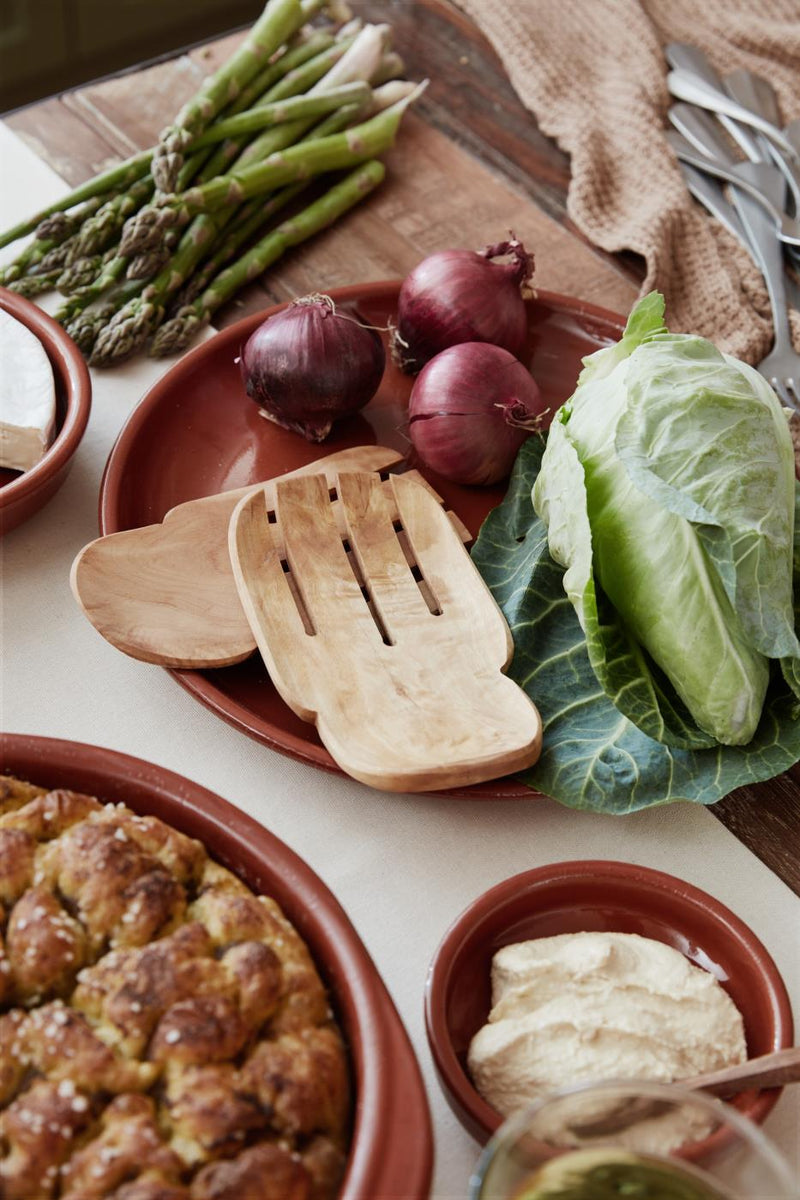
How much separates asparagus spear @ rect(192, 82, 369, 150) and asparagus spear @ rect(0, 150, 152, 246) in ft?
0.38

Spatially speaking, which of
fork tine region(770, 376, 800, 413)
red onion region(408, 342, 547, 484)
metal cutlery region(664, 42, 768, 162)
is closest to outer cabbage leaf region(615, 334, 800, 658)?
red onion region(408, 342, 547, 484)

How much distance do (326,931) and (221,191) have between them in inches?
61.1

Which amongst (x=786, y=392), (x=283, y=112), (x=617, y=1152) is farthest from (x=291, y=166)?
(x=617, y=1152)

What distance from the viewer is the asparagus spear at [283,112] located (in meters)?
2.24

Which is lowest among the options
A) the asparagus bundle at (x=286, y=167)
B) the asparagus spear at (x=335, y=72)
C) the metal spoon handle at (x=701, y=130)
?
the metal spoon handle at (x=701, y=130)

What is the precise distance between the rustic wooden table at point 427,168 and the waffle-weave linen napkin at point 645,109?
5 cm

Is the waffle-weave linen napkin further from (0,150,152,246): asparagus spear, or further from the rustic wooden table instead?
(0,150,152,246): asparagus spear

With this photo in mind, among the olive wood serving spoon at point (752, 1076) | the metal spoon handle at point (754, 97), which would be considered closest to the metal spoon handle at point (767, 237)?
the metal spoon handle at point (754, 97)

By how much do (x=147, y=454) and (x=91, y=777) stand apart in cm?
74

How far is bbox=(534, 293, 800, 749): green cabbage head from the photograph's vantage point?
1396 millimetres

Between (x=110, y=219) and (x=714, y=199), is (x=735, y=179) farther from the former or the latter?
(x=110, y=219)

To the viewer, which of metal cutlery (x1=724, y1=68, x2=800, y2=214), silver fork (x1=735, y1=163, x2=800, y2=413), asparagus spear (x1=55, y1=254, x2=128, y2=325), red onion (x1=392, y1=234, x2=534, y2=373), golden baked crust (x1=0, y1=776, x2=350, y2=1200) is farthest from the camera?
metal cutlery (x1=724, y1=68, x2=800, y2=214)

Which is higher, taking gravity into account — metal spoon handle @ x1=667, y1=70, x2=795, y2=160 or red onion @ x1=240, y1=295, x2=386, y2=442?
metal spoon handle @ x1=667, y1=70, x2=795, y2=160

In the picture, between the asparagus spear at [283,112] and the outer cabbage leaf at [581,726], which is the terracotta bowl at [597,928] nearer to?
the outer cabbage leaf at [581,726]
